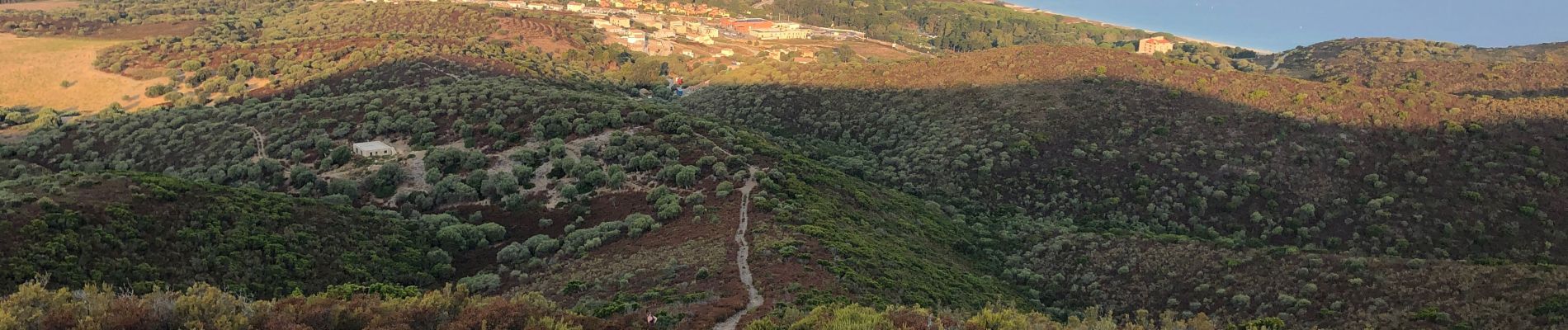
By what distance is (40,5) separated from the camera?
12312 cm

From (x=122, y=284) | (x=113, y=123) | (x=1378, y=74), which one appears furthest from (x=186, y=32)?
(x=1378, y=74)

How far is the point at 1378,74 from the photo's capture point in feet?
324

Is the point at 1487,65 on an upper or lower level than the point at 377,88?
upper

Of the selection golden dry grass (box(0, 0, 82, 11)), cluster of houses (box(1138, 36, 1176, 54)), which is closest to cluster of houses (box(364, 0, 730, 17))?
golden dry grass (box(0, 0, 82, 11))

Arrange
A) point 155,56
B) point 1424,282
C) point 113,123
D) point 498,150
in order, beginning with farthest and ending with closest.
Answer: point 155,56, point 113,123, point 498,150, point 1424,282

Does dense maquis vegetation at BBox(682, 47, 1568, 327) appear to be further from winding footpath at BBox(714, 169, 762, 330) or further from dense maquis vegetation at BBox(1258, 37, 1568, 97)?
dense maquis vegetation at BBox(1258, 37, 1568, 97)

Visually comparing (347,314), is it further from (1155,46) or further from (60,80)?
(1155,46)

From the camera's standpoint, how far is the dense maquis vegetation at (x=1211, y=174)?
34.6 meters

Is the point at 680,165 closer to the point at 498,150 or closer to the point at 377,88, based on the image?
the point at 498,150

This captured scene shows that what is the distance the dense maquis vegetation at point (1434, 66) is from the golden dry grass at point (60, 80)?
105 meters

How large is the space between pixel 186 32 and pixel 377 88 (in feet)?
173

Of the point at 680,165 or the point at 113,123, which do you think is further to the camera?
the point at 113,123

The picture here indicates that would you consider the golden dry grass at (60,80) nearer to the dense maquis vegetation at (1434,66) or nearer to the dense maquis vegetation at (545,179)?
the dense maquis vegetation at (545,179)

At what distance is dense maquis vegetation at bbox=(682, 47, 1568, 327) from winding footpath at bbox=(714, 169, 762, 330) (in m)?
12.5
